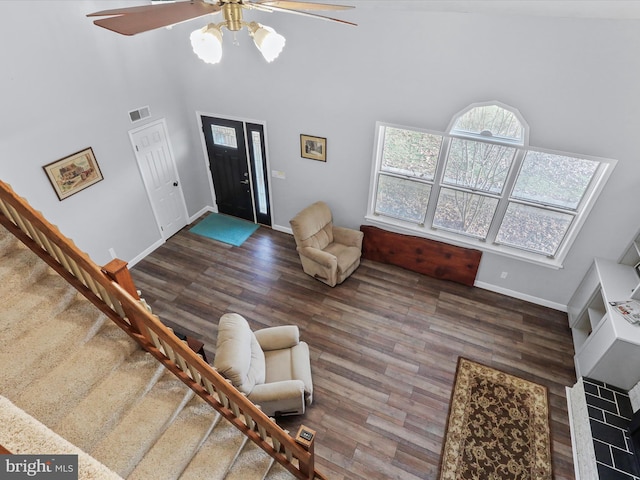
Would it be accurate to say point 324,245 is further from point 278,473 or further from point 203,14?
point 203,14

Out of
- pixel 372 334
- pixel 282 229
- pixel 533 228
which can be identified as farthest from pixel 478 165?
pixel 282 229

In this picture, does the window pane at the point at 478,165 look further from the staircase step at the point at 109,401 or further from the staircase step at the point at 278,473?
the staircase step at the point at 109,401

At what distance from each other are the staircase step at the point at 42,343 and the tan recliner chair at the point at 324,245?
297 centimetres

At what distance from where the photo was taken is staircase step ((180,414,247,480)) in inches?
95.9

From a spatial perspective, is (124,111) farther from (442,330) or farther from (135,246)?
(442,330)

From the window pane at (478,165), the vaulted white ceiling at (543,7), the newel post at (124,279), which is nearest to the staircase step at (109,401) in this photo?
the newel post at (124,279)

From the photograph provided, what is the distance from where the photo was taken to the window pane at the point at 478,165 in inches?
171

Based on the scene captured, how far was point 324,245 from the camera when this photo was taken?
5.48 m

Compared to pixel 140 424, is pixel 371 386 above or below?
below

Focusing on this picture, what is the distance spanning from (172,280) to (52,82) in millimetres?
2879

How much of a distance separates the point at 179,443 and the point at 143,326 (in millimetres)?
847

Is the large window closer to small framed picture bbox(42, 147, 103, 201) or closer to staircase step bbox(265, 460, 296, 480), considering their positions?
staircase step bbox(265, 460, 296, 480)

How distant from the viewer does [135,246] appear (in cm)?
561

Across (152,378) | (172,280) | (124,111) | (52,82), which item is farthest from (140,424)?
(124,111)
